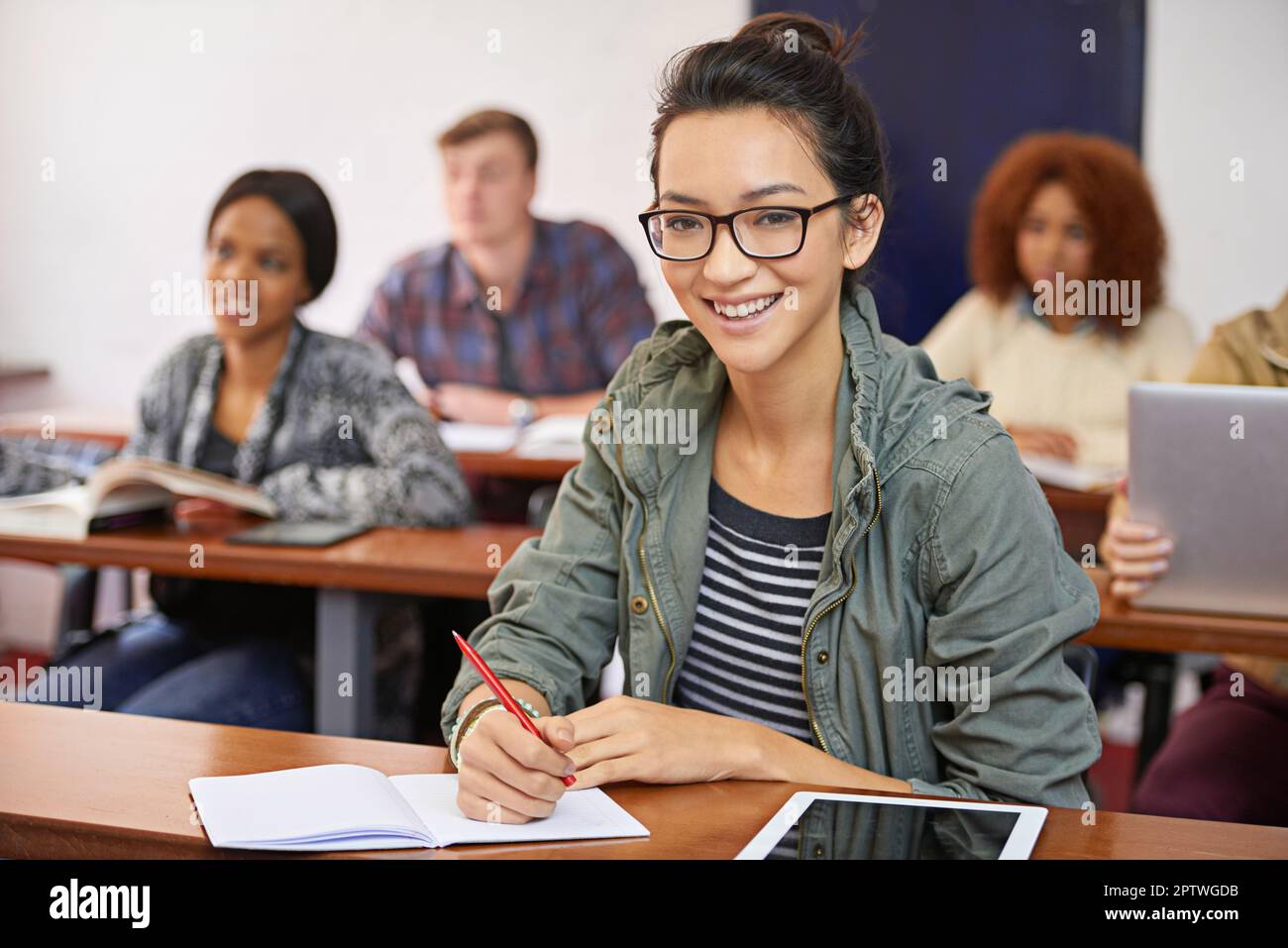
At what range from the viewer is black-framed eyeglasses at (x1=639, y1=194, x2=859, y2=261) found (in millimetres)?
1299

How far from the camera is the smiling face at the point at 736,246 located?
130 cm

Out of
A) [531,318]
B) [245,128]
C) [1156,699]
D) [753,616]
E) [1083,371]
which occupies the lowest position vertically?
[1156,699]

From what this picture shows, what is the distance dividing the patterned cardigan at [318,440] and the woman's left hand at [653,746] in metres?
1.23

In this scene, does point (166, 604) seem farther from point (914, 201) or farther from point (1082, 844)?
point (914, 201)

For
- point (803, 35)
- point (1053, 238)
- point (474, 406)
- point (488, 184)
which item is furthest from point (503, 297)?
point (803, 35)

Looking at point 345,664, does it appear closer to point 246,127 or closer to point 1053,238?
point 1053,238

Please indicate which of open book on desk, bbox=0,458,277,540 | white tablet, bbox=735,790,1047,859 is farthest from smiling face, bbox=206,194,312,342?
white tablet, bbox=735,790,1047,859

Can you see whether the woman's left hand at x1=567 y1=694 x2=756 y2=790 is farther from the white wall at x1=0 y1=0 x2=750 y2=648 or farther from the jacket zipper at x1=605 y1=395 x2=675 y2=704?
the white wall at x1=0 y1=0 x2=750 y2=648

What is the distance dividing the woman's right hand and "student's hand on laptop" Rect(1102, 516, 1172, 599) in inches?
41.2

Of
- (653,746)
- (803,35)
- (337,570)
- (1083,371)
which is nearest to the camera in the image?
(653,746)

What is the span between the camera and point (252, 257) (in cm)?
260

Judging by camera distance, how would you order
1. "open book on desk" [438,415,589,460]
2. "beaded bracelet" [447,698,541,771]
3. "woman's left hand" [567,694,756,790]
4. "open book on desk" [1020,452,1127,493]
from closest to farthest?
"woman's left hand" [567,694,756,790], "beaded bracelet" [447,698,541,771], "open book on desk" [1020,452,1127,493], "open book on desk" [438,415,589,460]

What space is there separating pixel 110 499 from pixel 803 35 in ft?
4.99

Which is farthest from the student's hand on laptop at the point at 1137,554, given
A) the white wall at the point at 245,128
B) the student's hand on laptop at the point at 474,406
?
the white wall at the point at 245,128
